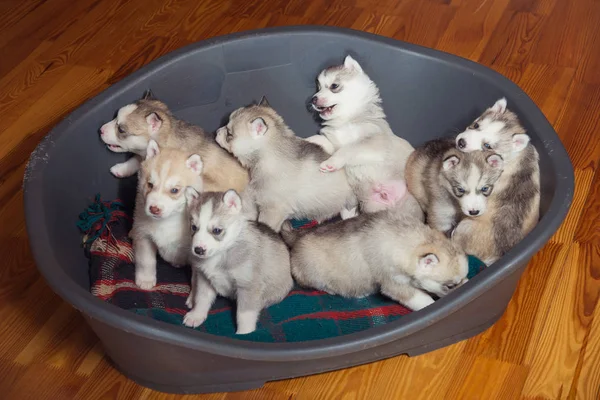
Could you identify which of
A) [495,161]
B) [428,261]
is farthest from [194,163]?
[495,161]

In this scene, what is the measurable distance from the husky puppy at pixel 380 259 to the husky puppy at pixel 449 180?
15 centimetres

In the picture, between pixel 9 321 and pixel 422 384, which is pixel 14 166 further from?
pixel 422 384

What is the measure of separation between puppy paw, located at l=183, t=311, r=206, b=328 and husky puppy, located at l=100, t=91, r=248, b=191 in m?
0.38

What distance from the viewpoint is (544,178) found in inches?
82.8

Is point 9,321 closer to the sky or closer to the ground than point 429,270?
closer to the ground

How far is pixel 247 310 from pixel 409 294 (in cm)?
43

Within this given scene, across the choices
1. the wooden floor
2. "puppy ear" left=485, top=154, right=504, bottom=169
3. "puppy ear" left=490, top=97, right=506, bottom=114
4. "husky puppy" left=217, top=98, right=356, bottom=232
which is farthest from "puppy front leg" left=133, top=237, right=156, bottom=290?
"puppy ear" left=490, top=97, right=506, bottom=114

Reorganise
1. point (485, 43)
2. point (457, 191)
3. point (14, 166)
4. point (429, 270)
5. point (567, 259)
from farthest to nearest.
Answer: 1. point (485, 43)
2. point (14, 166)
3. point (567, 259)
4. point (457, 191)
5. point (429, 270)

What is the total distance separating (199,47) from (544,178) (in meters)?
1.13

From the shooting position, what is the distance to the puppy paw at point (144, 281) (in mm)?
2154

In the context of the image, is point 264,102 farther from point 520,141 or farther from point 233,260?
point 520,141

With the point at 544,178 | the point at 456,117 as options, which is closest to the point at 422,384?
Result: the point at 544,178

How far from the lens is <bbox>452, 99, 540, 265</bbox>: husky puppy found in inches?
80.9

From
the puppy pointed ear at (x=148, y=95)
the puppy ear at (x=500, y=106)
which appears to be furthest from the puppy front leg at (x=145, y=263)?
the puppy ear at (x=500, y=106)
